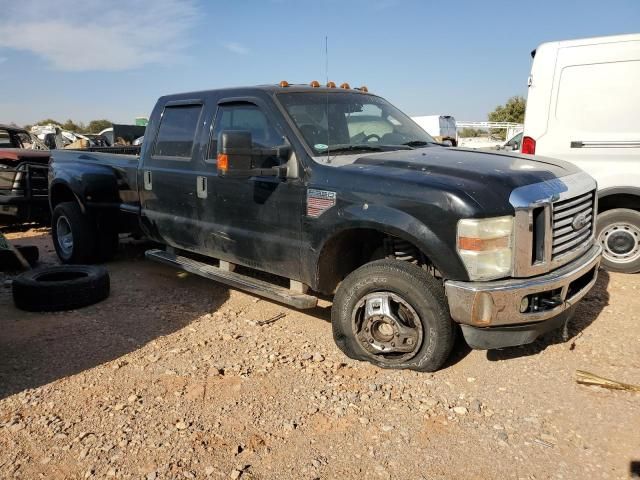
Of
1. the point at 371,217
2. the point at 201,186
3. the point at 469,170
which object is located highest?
the point at 469,170

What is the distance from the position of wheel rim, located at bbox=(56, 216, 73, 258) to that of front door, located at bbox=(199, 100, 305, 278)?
2.62 metres

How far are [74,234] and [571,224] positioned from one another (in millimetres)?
5226

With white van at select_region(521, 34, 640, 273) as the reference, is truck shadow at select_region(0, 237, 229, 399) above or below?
below

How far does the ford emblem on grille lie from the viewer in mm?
3443

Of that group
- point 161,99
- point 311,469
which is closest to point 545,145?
point 161,99

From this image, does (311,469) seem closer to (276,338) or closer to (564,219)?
(276,338)

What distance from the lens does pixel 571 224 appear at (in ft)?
11.2

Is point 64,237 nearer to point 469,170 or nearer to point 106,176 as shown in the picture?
point 106,176

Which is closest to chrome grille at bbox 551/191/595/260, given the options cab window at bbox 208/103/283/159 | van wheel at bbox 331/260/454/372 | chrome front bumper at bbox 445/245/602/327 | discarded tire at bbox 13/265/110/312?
chrome front bumper at bbox 445/245/602/327

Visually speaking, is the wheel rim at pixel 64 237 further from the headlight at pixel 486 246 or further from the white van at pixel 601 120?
the white van at pixel 601 120

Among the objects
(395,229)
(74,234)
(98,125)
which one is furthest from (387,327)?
(98,125)

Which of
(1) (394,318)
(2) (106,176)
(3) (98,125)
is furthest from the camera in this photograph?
(3) (98,125)

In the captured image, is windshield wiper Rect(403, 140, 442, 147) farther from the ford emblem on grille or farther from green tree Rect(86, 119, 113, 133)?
green tree Rect(86, 119, 113, 133)

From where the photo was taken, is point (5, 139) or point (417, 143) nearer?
point (417, 143)
